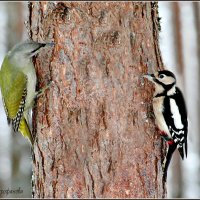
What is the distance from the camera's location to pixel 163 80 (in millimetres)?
3422

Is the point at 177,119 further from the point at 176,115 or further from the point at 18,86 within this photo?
the point at 18,86

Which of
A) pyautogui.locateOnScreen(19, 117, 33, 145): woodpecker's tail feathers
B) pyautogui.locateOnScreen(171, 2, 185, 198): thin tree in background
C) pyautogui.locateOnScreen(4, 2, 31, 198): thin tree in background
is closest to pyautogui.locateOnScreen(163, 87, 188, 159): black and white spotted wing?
pyautogui.locateOnScreen(19, 117, 33, 145): woodpecker's tail feathers

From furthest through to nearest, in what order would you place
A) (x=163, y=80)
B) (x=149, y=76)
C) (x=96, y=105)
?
(x=163, y=80) < (x=149, y=76) < (x=96, y=105)

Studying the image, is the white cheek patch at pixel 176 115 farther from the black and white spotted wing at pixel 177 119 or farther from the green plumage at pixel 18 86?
the green plumage at pixel 18 86

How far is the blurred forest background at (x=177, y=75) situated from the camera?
782cm

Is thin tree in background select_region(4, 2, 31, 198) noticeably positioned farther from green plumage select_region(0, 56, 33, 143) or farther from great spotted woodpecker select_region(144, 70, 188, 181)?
great spotted woodpecker select_region(144, 70, 188, 181)

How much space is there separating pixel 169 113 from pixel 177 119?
68mm

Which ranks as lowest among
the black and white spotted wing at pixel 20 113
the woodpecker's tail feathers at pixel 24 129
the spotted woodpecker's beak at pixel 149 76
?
the woodpecker's tail feathers at pixel 24 129

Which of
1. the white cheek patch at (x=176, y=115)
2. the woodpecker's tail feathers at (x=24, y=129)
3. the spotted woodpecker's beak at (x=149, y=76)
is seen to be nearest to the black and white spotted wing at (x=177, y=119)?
the white cheek patch at (x=176, y=115)

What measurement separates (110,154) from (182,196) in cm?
467

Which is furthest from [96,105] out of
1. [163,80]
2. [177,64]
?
[177,64]

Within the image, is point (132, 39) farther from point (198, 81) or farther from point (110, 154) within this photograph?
point (198, 81)

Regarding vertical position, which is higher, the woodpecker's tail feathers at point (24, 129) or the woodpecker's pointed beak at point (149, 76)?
the woodpecker's pointed beak at point (149, 76)

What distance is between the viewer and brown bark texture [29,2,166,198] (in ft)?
10.1
